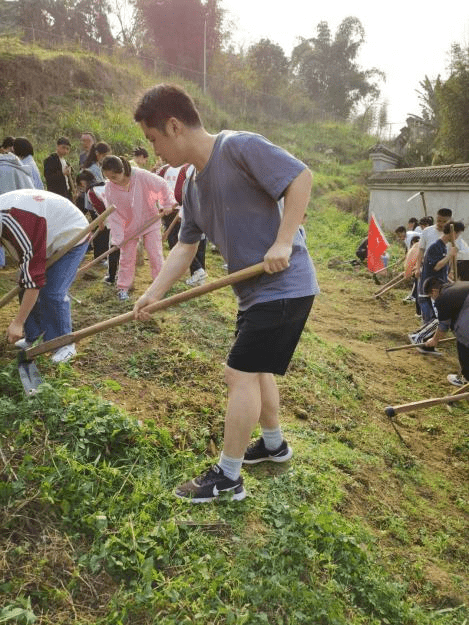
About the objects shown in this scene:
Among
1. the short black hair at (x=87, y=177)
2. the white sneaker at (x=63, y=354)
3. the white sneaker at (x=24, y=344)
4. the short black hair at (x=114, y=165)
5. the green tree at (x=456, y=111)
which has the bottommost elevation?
the white sneaker at (x=63, y=354)

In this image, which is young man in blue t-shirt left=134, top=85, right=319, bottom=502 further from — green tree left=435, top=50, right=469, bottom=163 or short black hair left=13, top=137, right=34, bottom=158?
green tree left=435, top=50, right=469, bottom=163

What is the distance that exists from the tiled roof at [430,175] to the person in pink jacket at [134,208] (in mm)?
8745

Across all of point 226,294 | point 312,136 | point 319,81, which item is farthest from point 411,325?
point 319,81

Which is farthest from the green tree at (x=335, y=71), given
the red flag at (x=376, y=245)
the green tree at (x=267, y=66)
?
the red flag at (x=376, y=245)

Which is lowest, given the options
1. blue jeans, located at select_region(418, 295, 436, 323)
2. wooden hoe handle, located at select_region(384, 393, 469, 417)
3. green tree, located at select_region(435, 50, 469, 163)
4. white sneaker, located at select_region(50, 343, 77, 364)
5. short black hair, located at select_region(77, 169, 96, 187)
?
blue jeans, located at select_region(418, 295, 436, 323)

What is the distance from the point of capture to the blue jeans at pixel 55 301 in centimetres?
355

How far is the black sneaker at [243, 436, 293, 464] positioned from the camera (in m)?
2.79

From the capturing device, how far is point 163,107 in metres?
2.02

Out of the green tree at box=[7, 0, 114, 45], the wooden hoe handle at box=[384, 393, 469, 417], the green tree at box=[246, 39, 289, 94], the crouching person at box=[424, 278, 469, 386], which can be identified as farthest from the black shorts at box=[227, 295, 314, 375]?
the green tree at box=[246, 39, 289, 94]

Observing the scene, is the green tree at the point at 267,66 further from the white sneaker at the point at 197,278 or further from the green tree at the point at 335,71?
the white sneaker at the point at 197,278

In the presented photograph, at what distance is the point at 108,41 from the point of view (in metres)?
23.7

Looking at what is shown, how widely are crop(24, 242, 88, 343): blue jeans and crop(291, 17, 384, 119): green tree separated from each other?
37.1 metres

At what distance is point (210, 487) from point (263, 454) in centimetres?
56

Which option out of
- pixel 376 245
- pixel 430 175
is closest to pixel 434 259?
pixel 376 245
